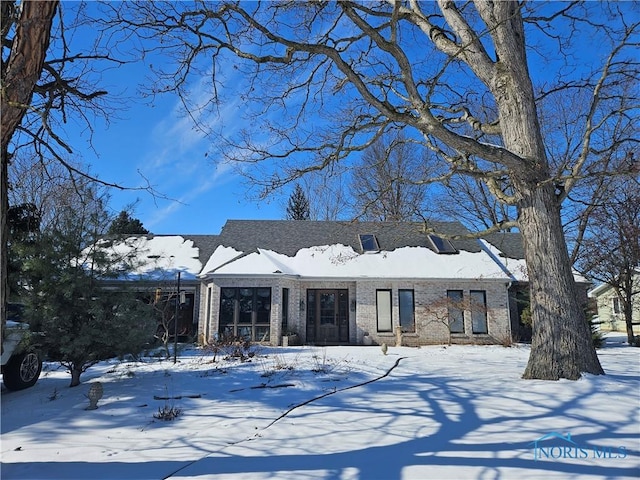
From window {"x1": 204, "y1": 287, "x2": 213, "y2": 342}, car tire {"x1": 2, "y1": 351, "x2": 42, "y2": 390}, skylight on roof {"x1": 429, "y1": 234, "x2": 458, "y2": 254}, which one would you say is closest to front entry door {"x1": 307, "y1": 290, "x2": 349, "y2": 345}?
window {"x1": 204, "y1": 287, "x2": 213, "y2": 342}

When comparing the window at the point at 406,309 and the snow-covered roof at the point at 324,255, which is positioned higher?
the snow-covered roof at the point at 324,255

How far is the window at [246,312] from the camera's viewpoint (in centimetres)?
1594

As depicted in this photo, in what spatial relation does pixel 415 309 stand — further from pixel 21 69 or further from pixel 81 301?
pixel 21 69

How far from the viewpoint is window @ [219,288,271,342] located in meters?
15.9

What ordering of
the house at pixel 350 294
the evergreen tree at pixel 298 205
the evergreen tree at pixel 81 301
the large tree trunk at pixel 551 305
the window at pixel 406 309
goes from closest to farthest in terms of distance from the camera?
the large tree trunk at pixel 551 305 → the evergreen tree at pixel 81 301 → the house at pixel 350 294 → the window at pixel 406 309 → the evergreen tree at pixel 298 205

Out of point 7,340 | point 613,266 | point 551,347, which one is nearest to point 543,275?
Answer: point 551,347

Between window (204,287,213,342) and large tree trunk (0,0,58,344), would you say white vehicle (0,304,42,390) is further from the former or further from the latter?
window (204,287,213,342)

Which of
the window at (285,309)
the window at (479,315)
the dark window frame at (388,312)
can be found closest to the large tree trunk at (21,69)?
the window at (285,309)

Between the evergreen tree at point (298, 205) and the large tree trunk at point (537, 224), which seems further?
the evergreen tree at point (298, 205)

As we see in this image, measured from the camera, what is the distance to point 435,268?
17.4 m

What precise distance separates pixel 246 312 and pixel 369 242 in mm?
6482

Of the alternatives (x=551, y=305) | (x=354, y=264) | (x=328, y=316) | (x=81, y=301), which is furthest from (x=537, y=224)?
(x=328, y=316)

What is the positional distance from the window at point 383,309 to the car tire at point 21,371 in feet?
38.0

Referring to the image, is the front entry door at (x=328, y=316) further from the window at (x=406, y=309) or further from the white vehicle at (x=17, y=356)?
the white vehicle at (x=17, y=356)
